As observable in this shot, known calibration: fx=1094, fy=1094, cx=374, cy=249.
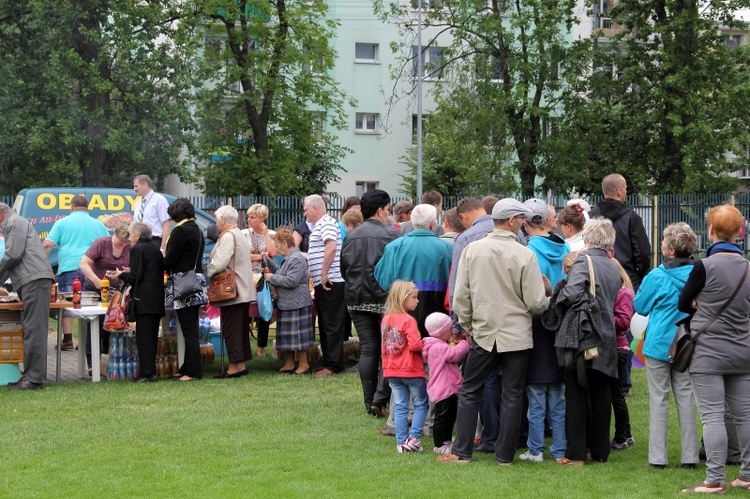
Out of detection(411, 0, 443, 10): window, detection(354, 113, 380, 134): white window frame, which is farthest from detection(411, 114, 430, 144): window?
detection(411, 0, 443, 10): window

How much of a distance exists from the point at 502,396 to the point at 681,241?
1659 millimetres

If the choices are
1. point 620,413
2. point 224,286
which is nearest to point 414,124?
point 224,286

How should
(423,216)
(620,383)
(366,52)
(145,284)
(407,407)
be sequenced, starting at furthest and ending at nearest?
(366,52)
(145,284)
(423,216)
(620,383)
(407,407)

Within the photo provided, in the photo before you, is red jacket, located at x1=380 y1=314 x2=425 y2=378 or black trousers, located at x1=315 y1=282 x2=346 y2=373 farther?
black trousers, located at x1=315 y1=282 x2=346 y2=373

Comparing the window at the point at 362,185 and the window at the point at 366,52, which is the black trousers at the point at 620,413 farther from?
the window at the point at 362,185

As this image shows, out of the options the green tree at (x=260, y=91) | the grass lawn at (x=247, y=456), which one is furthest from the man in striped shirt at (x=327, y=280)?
the green tree at (x=260, y=91)

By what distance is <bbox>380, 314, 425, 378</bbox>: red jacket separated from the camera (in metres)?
8.20

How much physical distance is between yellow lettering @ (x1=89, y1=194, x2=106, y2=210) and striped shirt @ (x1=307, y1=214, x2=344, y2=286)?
23.4 feet

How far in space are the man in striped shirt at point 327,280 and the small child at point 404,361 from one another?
12.9 ft

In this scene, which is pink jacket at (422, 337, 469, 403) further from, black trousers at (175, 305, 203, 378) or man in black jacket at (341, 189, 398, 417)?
black trousers at (175, 305, 203, 378)

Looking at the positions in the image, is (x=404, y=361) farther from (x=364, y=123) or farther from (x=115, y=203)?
(x=364, y=123)

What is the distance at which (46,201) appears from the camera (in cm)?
1831

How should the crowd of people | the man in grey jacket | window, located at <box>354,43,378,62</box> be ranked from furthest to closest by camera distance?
window, located at <box>354,43,378,62</box>, the man in grey jacket, the crowd of people

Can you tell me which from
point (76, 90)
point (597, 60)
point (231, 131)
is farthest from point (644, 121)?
point (76, 90)
